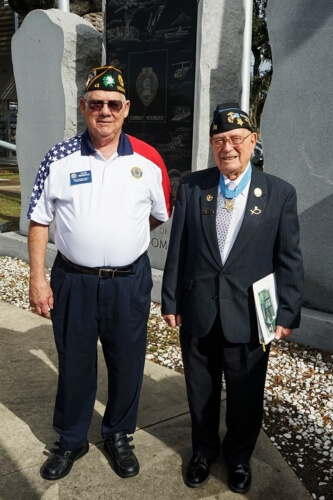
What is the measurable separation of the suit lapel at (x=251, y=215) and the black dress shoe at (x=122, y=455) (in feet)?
3.86

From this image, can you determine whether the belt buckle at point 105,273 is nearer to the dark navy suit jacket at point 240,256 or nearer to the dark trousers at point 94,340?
the dark trousers at point 94,340

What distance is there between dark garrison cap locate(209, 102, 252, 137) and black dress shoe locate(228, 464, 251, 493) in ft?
5.39

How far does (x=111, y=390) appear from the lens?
9.41 feet

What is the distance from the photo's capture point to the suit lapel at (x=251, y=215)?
2398 mm

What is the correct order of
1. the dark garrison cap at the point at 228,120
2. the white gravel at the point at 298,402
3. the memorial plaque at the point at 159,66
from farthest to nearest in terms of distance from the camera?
1. the memorial plaque at the point at 159,66
2. the white gravel at the point at 298,402
3. the dark garrison cap at the point at 228,120

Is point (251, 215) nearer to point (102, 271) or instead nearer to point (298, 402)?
point (102, 271)

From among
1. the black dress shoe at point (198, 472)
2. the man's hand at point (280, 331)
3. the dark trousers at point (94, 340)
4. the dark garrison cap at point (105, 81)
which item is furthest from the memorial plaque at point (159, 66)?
the black dress shoe at point (198, 472)

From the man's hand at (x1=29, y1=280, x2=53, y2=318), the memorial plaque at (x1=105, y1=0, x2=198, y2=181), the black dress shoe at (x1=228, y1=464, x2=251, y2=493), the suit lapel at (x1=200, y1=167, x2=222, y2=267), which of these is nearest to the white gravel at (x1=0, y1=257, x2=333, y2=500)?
the black dress shoe at (x1=228, y1=464, x2=251, y2=493)

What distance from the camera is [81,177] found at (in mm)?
2545

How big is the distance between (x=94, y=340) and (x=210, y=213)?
2.89 ft

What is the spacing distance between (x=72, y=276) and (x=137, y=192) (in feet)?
1.69

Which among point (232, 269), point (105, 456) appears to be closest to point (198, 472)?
point (105, 456)

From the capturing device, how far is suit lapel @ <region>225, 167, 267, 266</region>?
2398 mm

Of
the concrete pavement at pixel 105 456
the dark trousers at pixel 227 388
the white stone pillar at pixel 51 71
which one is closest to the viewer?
the dark trousers at pixel 227 388
